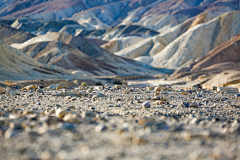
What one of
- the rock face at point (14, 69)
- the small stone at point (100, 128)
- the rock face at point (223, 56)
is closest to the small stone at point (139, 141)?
the small stone at point (100, 128)

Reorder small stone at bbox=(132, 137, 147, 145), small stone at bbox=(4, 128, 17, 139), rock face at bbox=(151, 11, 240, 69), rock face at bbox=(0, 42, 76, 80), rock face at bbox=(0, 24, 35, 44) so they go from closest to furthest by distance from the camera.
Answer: small stone at bbox=(132, 137, 147, 145)
small stone at bbox=(4, 128, 17, 139)
rock face at bbox=(0, 42, 76, 80)
rock face at bbox=(151, 11, 240, 69)
rock face at bbox=(0, 24, 35, 44)

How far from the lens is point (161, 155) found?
2979 mm

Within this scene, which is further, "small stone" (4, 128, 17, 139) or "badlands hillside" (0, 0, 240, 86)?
"badlands hillside" (0, 0, 240, 86)

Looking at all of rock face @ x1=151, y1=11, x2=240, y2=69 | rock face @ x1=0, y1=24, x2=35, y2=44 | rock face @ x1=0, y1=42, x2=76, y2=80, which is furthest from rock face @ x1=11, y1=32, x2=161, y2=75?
rock face @ x1=0, y1=42, x2=76, y2=80

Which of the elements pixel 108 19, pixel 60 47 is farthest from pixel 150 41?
pixel 108 19

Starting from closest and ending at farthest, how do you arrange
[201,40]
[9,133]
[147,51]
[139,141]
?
[139,141] → [9,133] → [201,40] → [147,51]

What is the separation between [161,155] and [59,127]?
1.64 m

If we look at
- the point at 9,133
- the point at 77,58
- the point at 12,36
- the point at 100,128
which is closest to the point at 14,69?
the point at 9,133

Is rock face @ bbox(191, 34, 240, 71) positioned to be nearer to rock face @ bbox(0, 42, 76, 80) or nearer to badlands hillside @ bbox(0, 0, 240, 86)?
badlands hillside @ bbox(0, 0, 240, 86)

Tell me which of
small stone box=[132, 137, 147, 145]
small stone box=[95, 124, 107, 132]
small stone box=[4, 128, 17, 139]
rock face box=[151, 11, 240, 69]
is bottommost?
small stone box=[132, 137, 147, 145]

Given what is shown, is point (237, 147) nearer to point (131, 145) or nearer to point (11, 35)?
point (131, 145)

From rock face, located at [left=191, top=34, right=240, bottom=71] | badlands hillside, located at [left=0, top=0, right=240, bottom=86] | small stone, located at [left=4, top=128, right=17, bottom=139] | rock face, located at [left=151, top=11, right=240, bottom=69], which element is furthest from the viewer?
rock face, located at [left=151, top=11, right=240, bottom=69]

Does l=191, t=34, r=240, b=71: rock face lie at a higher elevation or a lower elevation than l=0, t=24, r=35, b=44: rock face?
lower

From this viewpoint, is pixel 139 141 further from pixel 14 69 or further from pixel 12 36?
pixel 12 36
